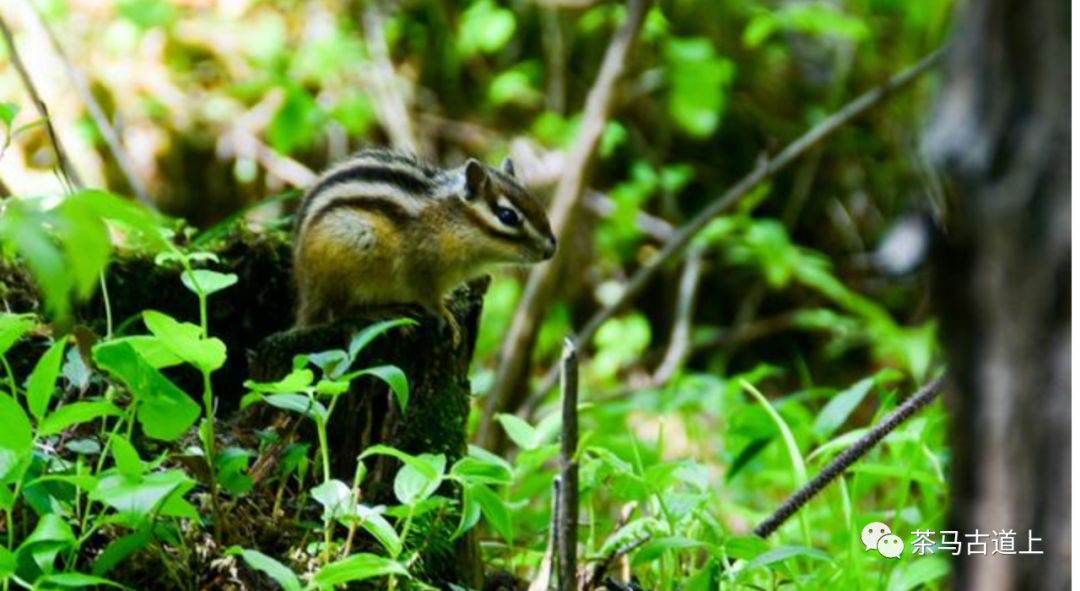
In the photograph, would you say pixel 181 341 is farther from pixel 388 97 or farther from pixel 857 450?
pixel 388 97

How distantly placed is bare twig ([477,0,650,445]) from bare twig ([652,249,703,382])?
1.06 metres

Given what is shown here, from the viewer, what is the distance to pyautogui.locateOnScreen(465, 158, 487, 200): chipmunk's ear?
11.6 feet

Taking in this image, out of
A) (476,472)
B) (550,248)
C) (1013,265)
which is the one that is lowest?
(476,472)

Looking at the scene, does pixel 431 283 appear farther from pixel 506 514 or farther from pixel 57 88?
pixel 57 88

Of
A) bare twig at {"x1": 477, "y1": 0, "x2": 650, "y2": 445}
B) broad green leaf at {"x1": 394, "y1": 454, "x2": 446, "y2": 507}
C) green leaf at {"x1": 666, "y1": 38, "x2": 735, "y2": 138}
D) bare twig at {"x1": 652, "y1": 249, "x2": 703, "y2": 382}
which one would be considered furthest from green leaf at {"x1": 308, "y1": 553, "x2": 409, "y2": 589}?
green leaf at {"x1": 666, "y1": 38, "x2": 735, "y2": 138}

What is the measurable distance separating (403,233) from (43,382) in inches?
53.5

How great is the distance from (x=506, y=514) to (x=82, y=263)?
1263 mm

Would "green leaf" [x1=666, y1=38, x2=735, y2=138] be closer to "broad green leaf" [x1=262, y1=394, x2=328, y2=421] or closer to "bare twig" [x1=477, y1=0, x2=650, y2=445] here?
"bare twig" [x1=477, y1=0, x2=650, y2=445]

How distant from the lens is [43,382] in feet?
7.00

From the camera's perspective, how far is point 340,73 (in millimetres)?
6484

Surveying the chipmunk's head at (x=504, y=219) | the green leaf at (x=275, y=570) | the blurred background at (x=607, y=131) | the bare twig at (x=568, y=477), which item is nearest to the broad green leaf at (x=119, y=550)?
the green leaf at (x=275, y=570)

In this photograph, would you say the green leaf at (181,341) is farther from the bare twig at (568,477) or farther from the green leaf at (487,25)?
the green leaf at (487,25)

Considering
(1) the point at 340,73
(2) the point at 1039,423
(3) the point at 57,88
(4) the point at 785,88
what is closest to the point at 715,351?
(4) the point at 785,88

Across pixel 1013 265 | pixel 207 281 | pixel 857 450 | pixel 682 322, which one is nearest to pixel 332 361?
pixel 207 281
